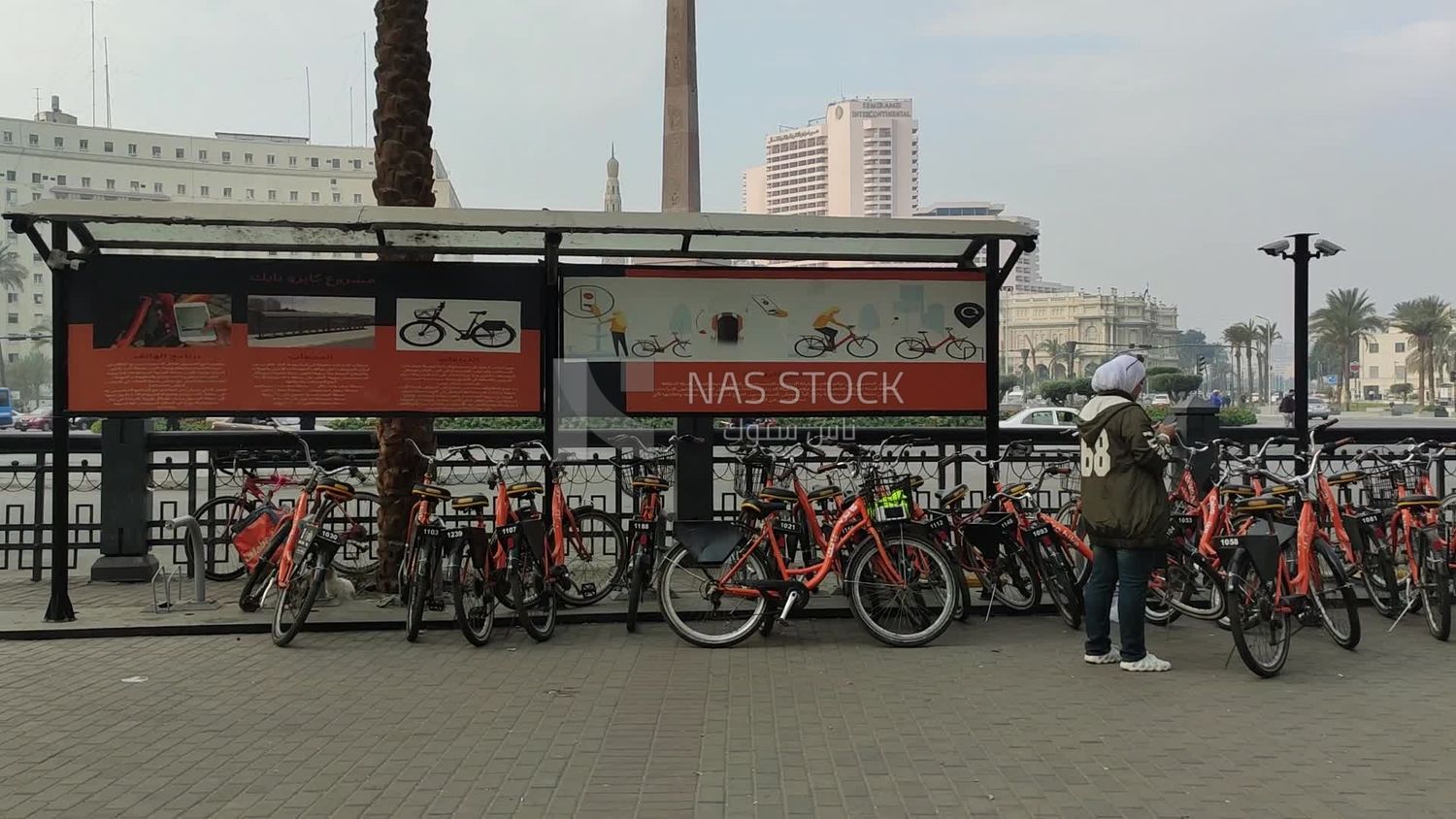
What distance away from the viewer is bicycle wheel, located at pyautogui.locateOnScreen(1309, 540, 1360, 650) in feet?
22.0

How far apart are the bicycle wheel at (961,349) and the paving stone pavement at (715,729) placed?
6.78 feet

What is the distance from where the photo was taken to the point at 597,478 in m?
9.02

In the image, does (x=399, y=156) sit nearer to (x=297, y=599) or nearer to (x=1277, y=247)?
(x=297, y=599)

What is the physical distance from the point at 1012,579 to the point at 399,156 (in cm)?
522

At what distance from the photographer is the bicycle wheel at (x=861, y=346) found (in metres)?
8.30

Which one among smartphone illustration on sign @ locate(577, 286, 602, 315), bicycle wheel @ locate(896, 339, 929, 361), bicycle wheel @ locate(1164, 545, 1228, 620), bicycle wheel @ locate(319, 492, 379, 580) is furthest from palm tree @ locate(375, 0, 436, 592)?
bicycle wheel @ locate(1164, 545, 1228, 620)

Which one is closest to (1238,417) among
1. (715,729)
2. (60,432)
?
(715,729)

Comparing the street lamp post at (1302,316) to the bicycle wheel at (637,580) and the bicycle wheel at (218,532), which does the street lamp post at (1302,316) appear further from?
the bicycle wheel at (218,532)

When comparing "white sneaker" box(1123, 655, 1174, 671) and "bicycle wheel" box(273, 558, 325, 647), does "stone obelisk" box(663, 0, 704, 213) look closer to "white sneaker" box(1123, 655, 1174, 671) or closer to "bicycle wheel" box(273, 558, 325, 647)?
"bicycle wheel" box(273, 558, 325, 647)

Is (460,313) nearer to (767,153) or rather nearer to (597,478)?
(597,478)

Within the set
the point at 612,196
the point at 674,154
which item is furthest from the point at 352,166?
the point at 674,154

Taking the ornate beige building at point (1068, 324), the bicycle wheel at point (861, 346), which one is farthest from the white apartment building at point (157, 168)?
the bicycle wheel at point (861, 346)

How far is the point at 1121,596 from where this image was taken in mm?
6383

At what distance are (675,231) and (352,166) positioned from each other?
11904cm
